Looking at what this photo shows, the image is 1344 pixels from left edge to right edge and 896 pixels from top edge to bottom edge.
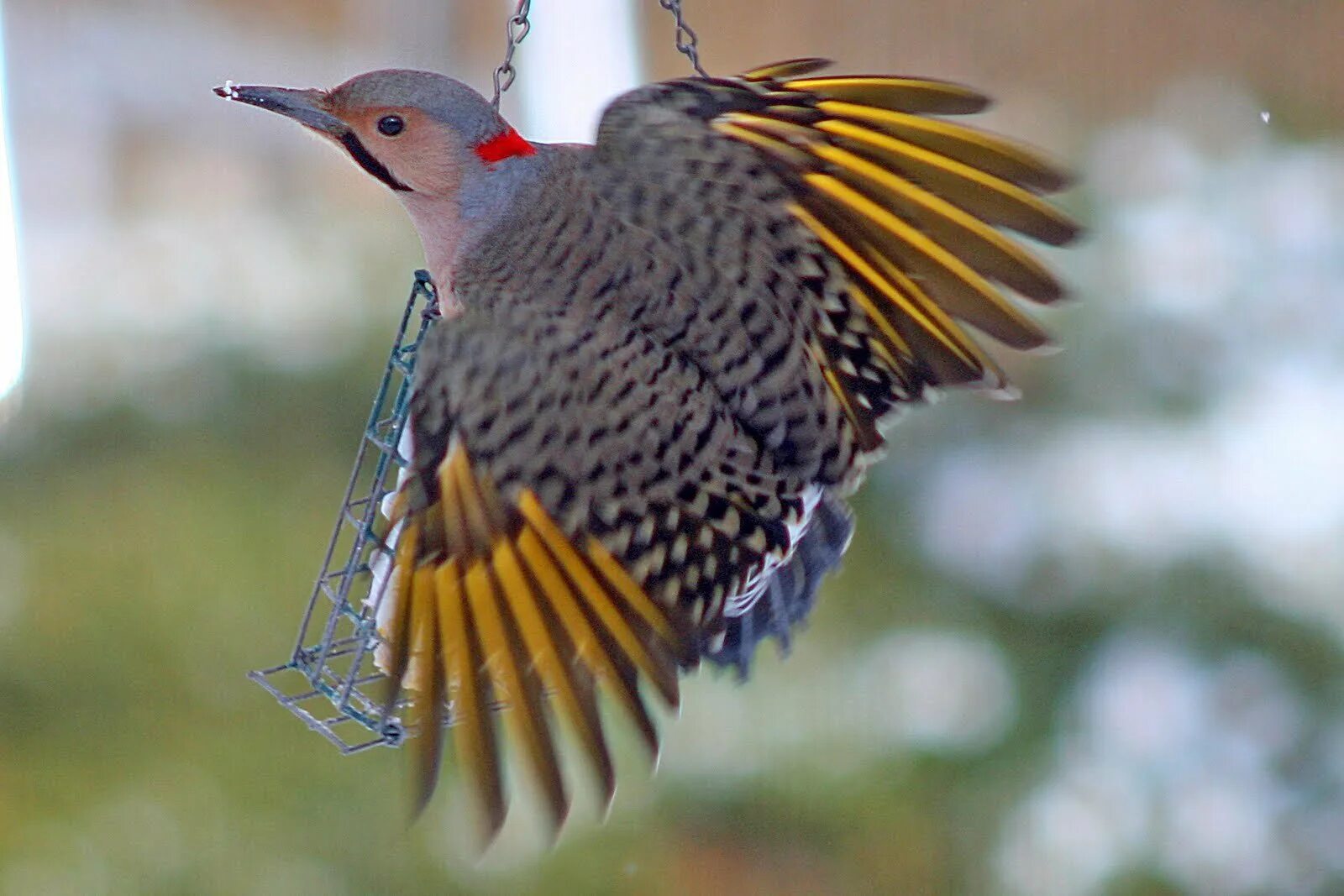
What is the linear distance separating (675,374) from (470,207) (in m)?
0.18

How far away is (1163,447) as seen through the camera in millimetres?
1720

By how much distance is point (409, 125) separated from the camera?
37.4 inches

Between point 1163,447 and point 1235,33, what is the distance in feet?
1.57

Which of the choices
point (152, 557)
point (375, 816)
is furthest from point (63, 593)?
point (375, 816)

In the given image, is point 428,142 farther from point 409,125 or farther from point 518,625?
point 518,625

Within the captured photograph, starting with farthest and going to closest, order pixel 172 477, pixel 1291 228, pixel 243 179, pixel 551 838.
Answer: pixel 243 179 < pixel 172 477 < pixel 1291 228 < pixel 551 838

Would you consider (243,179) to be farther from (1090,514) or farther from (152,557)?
(1090,514)

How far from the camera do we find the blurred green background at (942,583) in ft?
5.64

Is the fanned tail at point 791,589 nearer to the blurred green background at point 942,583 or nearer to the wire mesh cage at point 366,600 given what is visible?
the wire mesh cage at point 366,600

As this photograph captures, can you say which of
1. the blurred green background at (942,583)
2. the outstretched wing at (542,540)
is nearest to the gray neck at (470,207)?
the outstretched wing at (542,540)

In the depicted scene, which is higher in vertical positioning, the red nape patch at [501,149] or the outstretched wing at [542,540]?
the red nape patch at [501,149]

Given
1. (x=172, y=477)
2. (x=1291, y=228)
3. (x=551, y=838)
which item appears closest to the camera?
(x=551, y=838)

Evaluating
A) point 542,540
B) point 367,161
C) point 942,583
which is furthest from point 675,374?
point 942,583

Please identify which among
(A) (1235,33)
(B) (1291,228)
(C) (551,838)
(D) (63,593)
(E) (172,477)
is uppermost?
(A) (1235,33)
